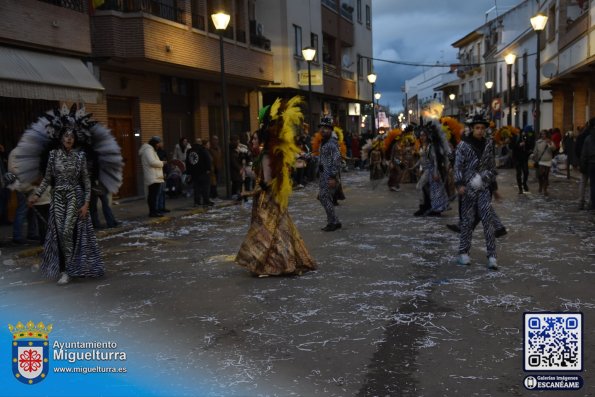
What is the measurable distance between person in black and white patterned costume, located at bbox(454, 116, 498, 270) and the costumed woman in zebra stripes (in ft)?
15.2

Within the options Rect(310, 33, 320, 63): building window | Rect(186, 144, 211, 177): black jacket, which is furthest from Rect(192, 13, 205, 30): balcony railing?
Rect(310, 33, 320, 63): building window

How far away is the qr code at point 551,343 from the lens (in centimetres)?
416

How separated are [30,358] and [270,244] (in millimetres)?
3933

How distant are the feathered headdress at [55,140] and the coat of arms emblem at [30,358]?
4013 mm

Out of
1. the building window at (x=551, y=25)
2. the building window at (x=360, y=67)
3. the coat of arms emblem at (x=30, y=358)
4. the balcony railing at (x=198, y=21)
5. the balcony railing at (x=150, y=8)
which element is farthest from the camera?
the building window at (x=360, y=67)

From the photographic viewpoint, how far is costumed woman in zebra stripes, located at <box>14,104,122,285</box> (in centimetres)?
789

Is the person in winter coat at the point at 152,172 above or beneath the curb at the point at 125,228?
above

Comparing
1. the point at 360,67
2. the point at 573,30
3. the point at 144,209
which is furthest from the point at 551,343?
the point at 360,67

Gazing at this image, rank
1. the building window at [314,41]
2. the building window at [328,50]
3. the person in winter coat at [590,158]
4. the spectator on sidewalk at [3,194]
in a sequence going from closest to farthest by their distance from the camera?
the spectator on sidewalk at [3,194] → the person in winter coat at [590,158] → the building window at [314,41] → the building window at [328,50]

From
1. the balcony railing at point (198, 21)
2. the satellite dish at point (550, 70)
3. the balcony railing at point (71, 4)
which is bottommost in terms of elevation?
the satellite dish at point (550, 70)

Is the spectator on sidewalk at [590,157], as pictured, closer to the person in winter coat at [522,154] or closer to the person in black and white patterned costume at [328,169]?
the person in winter coat at [522,154]

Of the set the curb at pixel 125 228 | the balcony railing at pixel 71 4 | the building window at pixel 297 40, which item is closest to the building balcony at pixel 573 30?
the building window at pixel 297 40

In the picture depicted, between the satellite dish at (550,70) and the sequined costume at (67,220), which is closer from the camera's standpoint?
the sequined costume at (67,220)

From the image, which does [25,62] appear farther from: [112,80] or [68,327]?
[68,327]
